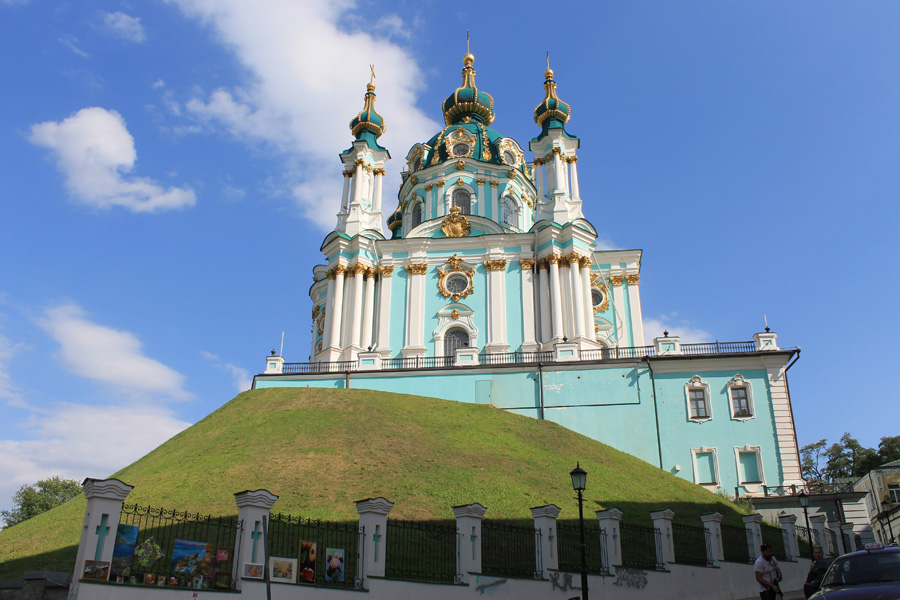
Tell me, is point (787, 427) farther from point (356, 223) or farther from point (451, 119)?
point (451, 119)

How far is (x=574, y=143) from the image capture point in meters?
44.0

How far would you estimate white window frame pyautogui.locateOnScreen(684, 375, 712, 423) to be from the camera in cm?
3033

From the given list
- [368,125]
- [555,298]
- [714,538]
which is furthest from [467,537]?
[368,125]

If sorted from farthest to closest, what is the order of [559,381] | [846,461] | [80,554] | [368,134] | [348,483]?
1. [846,461]
2. [368,134]
3. [559,381]
4. [348,483]
5. [80,554]

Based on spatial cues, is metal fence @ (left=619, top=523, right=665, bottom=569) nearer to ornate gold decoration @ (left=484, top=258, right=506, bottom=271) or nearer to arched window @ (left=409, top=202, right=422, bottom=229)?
ornate gold decoration @ (left=484, top=258, right=506, bottom=271)

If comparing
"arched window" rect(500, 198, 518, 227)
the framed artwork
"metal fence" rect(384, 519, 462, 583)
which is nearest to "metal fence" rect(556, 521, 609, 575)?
"metal fence" rect(384, 519, 462, 583)

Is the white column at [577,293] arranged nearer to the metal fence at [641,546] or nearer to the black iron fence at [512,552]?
the metal fence at [641,546]

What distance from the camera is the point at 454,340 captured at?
3881 centimetres

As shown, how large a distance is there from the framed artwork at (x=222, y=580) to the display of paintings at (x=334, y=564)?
1.70 m

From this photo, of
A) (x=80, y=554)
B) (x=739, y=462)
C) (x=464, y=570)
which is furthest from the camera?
(x=739, y=462)

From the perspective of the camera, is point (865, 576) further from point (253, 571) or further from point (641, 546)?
point (253, 571)

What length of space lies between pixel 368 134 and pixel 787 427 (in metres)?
30.6

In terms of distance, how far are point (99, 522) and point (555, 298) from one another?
1170 inches

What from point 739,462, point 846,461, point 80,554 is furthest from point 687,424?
point 846,461
